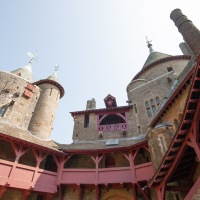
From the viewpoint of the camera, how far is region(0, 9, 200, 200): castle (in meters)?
7.64

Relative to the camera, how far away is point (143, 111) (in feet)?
58.5

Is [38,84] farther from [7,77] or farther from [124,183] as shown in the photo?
[124,183]

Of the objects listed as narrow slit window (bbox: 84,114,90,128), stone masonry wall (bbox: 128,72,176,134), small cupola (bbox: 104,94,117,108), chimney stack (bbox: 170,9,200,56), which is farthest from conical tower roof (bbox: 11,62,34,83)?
chimney stack (bbox: 170,9,200,56)

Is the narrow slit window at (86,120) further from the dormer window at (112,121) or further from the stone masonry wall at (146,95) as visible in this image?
the stone masonry wall at (146,95)

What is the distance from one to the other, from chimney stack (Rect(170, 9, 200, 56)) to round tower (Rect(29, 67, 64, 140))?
562 inches

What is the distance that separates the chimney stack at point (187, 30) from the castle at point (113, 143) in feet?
0.23

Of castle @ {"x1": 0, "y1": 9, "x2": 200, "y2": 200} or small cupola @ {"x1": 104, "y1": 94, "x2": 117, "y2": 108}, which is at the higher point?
small cupola @ {"x1": 104, "y1": 94, "x2": 117, "y2": 108}

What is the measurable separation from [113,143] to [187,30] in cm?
1002

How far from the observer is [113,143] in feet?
48.7

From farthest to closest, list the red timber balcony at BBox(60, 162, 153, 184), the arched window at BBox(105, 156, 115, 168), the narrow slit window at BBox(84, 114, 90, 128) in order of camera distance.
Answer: the narrow slit window at BBox(84, 114, 90, 128)
the arched window at BBox(105, 156, 115, 168)
the red timber balcony at BBox(60, 162, 153, 184)

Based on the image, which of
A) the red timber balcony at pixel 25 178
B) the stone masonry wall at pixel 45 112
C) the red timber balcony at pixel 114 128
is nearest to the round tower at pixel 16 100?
the stone masonry wall at pixel 45 112

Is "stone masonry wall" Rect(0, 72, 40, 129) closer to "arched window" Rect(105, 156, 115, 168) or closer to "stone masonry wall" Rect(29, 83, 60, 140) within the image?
"stone masonry wall" Rect(29, 83, 60, 140)

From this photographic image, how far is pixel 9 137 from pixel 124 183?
775 cm

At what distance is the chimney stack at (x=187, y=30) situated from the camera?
1199 cm
